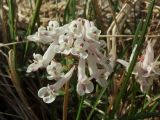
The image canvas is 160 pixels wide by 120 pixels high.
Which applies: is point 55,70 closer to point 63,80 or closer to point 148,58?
point 63,80

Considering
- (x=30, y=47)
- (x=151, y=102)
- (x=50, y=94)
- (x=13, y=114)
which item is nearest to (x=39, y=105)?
(x=13, y=114)

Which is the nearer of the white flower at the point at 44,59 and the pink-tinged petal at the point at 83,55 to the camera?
the pink-tinged petal at the point at 83,55

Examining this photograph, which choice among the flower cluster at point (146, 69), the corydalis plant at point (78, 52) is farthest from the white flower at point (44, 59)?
the flower cluster at point (146, 69)

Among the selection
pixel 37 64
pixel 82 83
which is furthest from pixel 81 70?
pixel 37 64

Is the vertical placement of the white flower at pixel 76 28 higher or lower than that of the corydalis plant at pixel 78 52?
higher

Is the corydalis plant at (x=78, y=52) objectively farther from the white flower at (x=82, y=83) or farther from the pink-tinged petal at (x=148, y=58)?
the pink-tinged petal at (x=148, y=58)

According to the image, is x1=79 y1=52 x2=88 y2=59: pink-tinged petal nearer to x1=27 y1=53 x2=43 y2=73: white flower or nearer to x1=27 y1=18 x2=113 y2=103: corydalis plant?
x1=27 y1=18 x2=113 y2=103: corydalis plant

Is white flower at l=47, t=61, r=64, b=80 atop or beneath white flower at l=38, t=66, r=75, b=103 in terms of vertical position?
atop

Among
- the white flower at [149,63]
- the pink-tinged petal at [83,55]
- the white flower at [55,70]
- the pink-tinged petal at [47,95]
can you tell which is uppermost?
the pink-tinged petal at [83,55]

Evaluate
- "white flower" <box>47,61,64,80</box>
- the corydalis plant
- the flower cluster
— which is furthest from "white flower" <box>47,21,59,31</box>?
the flower cluster
